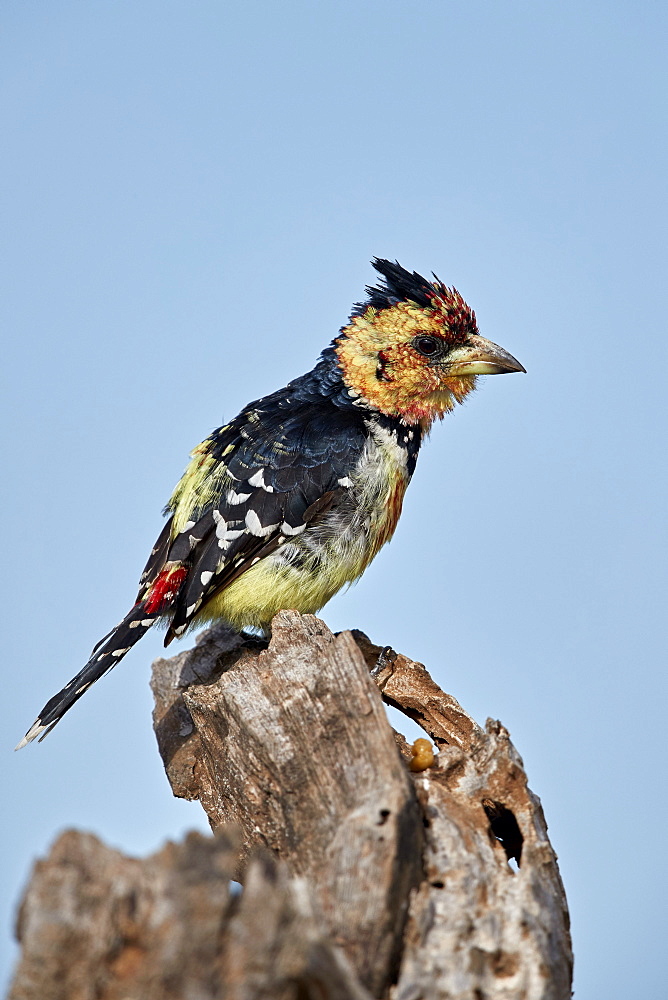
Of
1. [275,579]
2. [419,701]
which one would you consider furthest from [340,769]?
[275,579]

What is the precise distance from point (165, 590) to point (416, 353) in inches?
72.7

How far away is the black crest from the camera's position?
5.29 m

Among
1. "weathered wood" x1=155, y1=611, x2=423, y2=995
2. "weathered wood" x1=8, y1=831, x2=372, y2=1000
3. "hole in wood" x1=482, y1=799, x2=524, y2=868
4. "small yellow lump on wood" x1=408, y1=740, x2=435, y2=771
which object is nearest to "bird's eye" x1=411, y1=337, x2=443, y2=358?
"weathered wood" x1=155, y1=611, x2=423, y2=995

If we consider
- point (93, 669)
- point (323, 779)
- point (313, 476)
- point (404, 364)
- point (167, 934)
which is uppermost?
point (404, 364)

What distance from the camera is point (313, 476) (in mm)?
Result: 4773

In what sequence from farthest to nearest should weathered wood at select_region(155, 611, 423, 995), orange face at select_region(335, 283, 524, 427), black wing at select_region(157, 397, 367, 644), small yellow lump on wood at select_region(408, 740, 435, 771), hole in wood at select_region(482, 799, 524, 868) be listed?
orange face at select_region(335, 283, 524, 427) < black wing at select_region(157, 397, 367, 644) < small yellow lump on wood at select_region(408, 740, 435, 771) < hole in wood at select_region(482, 799, 524, 868) < weathered wood at select_region(155, 611, 423, 995)

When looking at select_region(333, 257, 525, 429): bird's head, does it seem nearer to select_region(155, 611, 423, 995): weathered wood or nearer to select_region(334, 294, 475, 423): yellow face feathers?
select_region(334, 294, 475, 423): yellow face feathers

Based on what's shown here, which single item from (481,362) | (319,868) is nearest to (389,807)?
(319,868)

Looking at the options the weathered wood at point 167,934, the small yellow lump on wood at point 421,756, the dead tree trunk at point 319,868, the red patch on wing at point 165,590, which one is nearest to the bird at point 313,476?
the red patch on wing at point 165,590

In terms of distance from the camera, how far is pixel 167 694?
505 cm

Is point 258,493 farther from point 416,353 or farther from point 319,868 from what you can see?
point 319,868

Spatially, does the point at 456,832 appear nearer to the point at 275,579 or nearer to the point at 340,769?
the point at 340,769

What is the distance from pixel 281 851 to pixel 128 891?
1.41 m

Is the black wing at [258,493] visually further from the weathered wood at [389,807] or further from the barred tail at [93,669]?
the weathered wood at [389,807]
